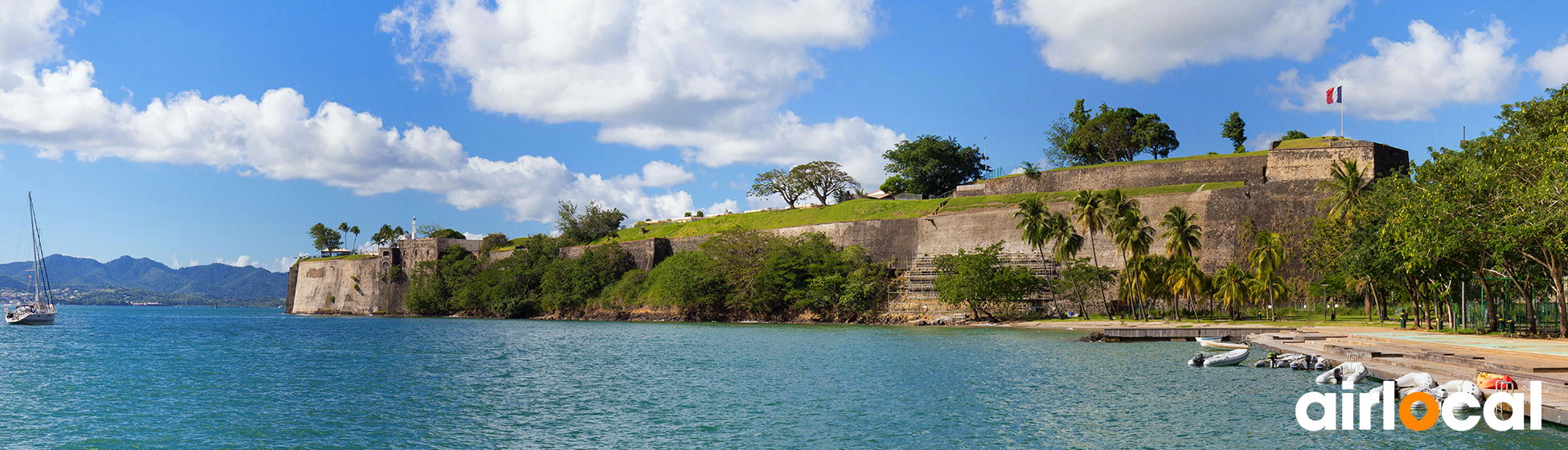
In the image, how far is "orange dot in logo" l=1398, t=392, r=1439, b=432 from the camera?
14.3 metres

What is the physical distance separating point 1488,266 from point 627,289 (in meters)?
53.6

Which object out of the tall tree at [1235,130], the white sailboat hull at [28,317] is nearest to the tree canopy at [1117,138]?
the tall tree at [1235,130]

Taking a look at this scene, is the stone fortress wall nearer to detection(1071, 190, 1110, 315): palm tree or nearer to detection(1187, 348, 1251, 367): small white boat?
detection(1071, 190, 1110, 315): palm tree

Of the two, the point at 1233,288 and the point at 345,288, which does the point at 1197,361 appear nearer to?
the point at 1233,288

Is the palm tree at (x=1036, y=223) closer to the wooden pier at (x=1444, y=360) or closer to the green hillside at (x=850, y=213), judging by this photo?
the green hillside at (x=850, y=213)

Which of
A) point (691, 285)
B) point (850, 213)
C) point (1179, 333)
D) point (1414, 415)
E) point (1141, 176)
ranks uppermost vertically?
point (1141, 176)

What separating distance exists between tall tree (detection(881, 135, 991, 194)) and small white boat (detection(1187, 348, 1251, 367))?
52.2 m

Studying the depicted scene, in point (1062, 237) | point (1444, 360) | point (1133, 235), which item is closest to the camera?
point (1444, 360)

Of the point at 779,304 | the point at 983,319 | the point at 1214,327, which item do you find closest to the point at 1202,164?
the point at 983,319

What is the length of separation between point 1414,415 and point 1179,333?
23.0 meters

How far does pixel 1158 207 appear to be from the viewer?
52.6 m

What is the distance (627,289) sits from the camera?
71.2 meters

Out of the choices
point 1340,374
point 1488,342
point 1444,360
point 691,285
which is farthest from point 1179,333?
point 691,285

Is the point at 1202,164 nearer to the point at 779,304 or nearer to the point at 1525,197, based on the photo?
the point at 779,304
